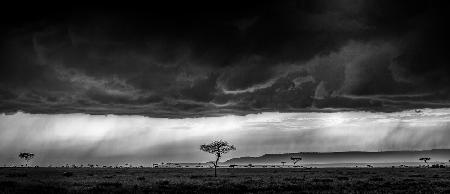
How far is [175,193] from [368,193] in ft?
53.7

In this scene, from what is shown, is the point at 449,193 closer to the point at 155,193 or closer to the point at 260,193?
the point at 260,193

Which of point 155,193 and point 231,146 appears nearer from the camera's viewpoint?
point 155,193

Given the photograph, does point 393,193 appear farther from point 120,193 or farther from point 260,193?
Answer: point 120,193

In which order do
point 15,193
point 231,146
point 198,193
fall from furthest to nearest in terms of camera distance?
point 231,146
point 198,193
point 15,193

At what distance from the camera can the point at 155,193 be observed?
40312mm

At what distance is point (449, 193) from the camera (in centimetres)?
4000

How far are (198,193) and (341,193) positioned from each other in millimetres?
12289

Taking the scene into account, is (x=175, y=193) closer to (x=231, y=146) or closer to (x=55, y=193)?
(x=55, y=193)

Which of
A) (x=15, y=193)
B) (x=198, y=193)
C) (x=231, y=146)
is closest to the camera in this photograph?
(x=15, y=193)

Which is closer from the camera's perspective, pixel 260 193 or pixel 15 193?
pixel 15 193

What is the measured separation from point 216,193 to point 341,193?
10.8 meters

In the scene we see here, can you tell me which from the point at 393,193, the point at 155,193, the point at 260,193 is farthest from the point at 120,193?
the point at 393,193

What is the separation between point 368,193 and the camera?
38.3 metres

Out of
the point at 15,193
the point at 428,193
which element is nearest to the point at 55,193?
the point at 15,193
